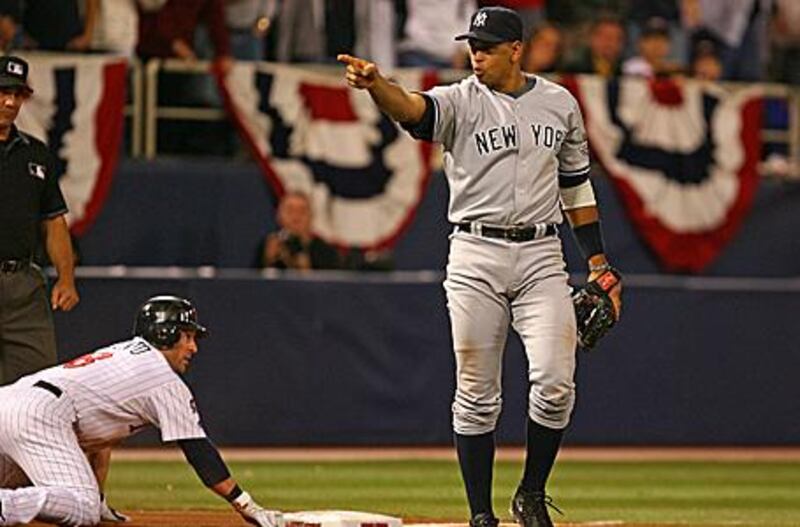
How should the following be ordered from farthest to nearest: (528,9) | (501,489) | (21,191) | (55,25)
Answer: (528,9) → (55,25) → (501,489) → (21,191)

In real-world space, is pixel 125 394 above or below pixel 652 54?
below

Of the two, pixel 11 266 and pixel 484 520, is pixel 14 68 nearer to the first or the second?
pixel 11 266

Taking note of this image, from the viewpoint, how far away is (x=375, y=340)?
15.4 meters

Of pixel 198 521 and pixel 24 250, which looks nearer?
pixel 198 521

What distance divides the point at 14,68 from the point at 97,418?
6.27 feet

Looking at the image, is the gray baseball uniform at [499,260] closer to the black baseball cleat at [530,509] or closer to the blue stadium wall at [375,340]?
the black baseball cleat at [530,509]

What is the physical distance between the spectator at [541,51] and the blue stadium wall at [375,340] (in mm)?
1247

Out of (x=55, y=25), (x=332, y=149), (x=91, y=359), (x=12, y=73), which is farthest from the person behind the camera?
(x=332, y=149)

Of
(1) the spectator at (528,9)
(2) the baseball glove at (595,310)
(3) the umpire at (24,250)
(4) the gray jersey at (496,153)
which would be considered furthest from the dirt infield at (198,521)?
(1) the spectator at (528,9)

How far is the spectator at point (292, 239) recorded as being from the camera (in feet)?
50.1

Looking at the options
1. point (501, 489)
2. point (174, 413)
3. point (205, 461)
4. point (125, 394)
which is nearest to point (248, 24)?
point (501, 489)

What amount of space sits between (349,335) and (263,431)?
3.38ft

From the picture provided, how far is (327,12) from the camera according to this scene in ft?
53.1

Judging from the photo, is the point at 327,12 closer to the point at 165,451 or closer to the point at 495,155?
the point at 165,451
